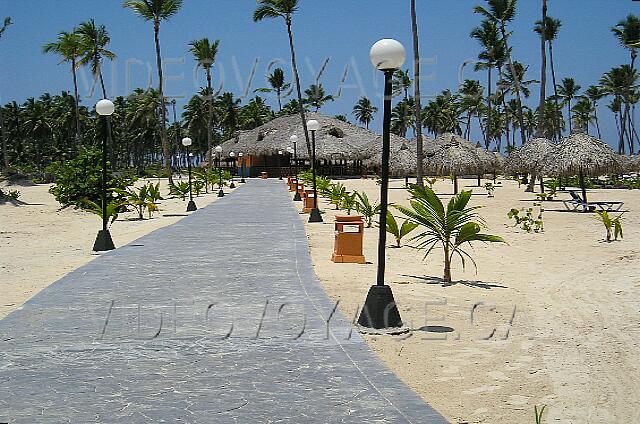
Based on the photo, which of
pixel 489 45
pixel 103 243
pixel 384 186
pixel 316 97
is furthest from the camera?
pixel 316 97

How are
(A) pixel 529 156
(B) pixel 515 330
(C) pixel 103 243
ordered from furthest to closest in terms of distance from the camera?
1. (A) pixel 529 156
2. (C) pixel 103 243
3. (B) pixel 515 330

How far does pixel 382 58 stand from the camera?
6570 mm

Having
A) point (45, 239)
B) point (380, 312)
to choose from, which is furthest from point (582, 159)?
point (380, 312)

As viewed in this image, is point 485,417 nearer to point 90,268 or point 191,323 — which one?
point 191,323

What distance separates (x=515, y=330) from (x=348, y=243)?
4601 millimetres

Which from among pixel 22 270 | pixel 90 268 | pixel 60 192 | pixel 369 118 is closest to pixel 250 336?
pixel 90 268

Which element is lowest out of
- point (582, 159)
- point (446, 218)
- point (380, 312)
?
point (380, 312)

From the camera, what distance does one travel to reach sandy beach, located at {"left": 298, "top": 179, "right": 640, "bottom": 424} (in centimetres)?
486

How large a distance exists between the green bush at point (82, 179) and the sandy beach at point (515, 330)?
1455cm

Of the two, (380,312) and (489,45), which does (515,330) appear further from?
(489,45)

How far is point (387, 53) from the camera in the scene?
6551 mm

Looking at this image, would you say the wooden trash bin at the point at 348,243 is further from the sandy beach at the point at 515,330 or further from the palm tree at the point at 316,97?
the palm tree at the point at 316,97

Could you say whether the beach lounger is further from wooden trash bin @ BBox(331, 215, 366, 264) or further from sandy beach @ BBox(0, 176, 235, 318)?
wooden trash bin @ BBox(331, 215, 366, 264)

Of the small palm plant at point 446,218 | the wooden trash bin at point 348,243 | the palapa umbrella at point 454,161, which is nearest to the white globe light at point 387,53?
the small palm plant at point 446,218
